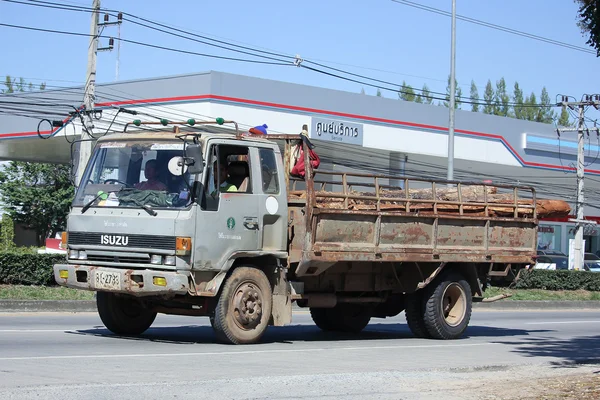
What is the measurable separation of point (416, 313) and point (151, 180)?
499 cm

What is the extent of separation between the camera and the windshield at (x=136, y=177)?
11258 mm

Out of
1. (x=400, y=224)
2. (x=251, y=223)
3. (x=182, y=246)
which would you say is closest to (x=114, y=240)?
(x=182, y=246)

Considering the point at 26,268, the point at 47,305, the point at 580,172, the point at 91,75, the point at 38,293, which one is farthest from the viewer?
the point at 580,172

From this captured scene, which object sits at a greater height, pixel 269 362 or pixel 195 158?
pixel 195 158

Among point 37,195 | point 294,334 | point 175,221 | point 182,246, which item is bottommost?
point 294,334

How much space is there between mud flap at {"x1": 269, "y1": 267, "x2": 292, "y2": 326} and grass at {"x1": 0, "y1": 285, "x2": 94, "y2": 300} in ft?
27.2

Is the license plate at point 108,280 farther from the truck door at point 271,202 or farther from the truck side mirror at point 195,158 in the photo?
the truck door at point 271,202

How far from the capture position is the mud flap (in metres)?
12.1

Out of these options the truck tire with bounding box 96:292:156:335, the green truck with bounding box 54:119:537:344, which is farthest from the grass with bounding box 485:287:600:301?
the truck tire with bounding box 96:292:156:335

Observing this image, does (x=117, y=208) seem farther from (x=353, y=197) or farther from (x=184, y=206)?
(x=353, y=197)

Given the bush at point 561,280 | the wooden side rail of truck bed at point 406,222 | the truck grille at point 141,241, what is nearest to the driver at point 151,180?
the truck grille at point 141,241

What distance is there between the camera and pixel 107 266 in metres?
11.3

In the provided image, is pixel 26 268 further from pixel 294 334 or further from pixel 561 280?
pixel 561 280

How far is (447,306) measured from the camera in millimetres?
14633
